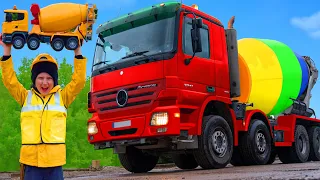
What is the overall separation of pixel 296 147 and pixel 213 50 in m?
4.56

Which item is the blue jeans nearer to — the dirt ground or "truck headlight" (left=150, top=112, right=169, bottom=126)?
the dirt ground

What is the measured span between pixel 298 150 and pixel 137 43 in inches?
235

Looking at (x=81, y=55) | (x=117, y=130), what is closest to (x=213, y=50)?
(x=117, y=130)

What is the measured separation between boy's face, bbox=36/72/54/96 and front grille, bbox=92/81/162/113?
481 cm

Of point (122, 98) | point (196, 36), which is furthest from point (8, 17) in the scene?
point (196, 36)

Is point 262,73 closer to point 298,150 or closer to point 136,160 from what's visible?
point 298,150

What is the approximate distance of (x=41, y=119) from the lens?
4152mm

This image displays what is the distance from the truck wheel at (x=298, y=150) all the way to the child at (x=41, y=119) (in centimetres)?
976

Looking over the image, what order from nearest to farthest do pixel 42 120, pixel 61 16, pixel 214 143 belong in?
1. pixel 42 120
2. pixel 214 143
3. pixel 61 16

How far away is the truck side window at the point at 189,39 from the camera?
921 centimetres

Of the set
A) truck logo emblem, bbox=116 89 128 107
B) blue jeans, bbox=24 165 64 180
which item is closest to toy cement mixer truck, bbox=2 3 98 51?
truck logo emblem, bbox=116 89 128 107

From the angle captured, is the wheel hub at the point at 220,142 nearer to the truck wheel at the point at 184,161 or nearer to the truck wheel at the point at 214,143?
the truck wheel at the point at 214,143

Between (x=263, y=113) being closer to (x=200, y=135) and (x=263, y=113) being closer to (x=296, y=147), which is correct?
(x=296, y=147)

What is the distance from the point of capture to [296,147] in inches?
513
